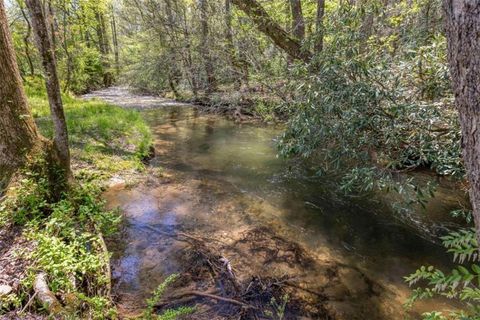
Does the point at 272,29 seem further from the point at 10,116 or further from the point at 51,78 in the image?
the point at 10,116

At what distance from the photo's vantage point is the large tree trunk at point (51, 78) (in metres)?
3.80

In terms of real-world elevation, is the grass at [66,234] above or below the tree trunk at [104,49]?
below

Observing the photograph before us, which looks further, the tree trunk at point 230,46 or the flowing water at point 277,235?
the tree trunk at point 230,46

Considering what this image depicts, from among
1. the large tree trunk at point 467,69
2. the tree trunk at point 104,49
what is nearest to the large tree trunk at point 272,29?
the large tree trunk at point 467,69

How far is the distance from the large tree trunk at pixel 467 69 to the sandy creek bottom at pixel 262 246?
2.36m

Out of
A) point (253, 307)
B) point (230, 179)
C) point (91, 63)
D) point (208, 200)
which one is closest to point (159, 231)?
point (208, 200)

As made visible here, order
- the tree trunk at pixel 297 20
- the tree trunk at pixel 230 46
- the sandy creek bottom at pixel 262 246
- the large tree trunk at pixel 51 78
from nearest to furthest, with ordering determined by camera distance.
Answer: the sandy creek bottom at pixel 262 246 < the large tree trunk at pixel 51 78 < the tree trunk at pixel 297 20 < the tree trunk at pixel 230 46

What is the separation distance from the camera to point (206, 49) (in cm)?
1173

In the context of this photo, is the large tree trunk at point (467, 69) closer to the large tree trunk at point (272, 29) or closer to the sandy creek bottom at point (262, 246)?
the sandy creek bottom at point (262, 246)

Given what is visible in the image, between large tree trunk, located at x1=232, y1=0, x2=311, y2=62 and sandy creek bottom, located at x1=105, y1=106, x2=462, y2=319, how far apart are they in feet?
9.27

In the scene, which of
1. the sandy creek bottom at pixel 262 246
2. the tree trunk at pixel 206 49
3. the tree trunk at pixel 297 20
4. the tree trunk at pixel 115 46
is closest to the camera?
the sandy creek bottom at pixel 262 246

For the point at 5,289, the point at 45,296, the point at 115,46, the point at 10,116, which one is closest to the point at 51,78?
the point at 10,116

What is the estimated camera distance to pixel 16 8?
12.4 metres

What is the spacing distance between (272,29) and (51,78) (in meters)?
5.28
